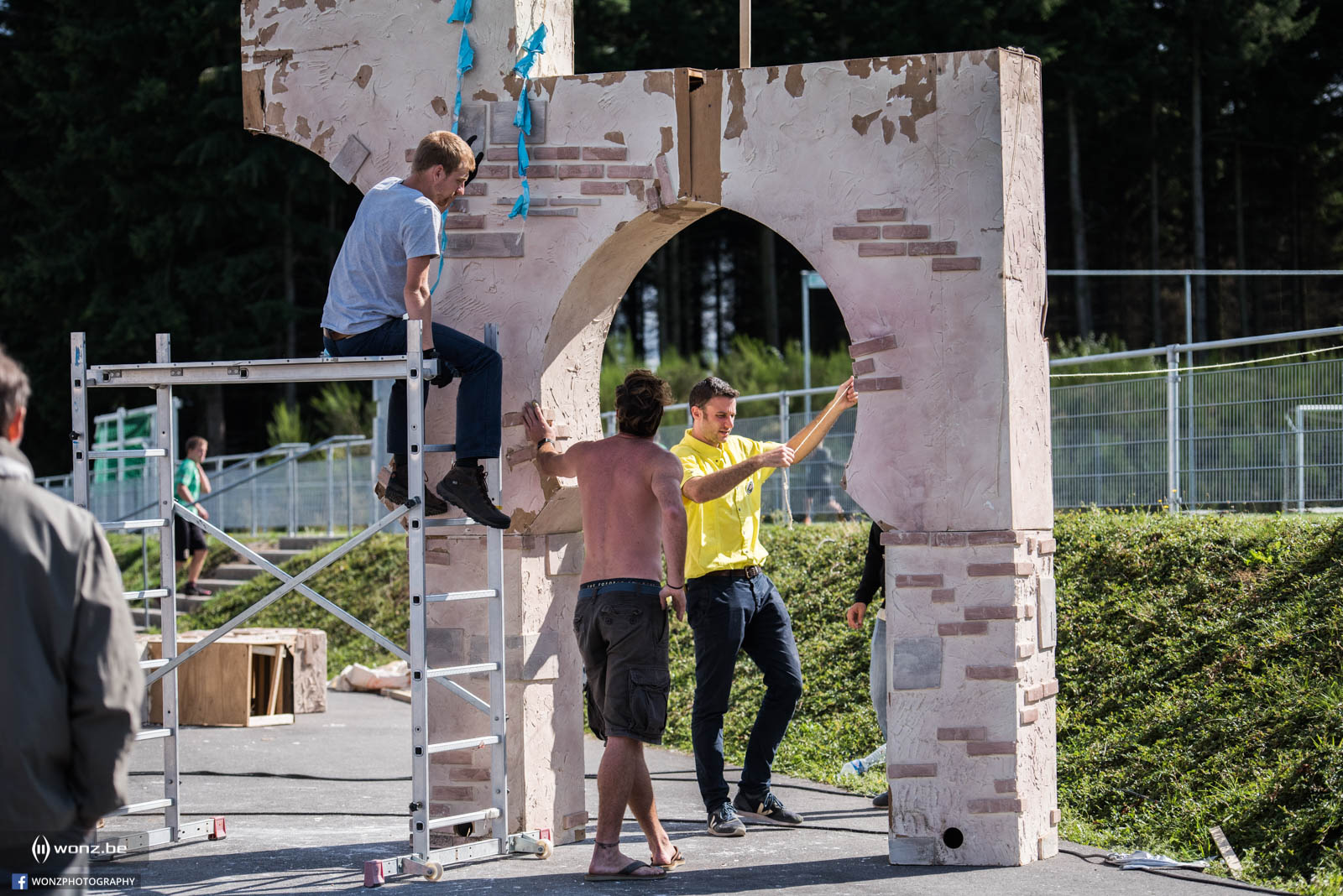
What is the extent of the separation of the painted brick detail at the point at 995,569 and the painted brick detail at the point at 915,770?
33.8 inches

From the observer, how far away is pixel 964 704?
6.77 meters

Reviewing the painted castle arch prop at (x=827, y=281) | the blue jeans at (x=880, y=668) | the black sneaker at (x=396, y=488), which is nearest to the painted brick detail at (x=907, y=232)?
the painted castle arch prop at (x=827, y=281)

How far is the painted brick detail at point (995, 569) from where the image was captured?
6.78 metres

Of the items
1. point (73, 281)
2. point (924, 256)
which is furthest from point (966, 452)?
point (73, 281)

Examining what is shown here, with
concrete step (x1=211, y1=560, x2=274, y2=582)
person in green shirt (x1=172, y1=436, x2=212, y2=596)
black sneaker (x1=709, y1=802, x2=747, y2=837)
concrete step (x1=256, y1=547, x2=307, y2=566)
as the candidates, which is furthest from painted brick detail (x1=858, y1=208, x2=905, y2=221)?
concrete step (x1=211, y1=560, x2=274, y2=582)

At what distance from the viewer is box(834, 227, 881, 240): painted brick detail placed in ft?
22.7

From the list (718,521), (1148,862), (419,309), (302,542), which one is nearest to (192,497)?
(302,542)

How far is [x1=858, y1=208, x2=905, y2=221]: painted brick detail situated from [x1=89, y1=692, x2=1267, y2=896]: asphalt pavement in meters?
2.86

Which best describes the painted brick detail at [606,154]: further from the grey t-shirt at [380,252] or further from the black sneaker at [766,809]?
the black sneaker at [766,809]

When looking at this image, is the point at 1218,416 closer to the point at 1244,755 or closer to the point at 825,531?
the point at 825,531

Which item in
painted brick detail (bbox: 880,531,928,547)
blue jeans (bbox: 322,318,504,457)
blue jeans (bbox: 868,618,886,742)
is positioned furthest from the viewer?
blue jeans (bbox: 868,618,886,742)

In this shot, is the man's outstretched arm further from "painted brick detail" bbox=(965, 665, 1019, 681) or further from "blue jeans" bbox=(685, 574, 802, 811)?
"painted brick detail" bbox=(965, 665, 1019, 681)

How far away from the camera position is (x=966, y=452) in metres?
6.84

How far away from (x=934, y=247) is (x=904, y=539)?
51.2 inches
